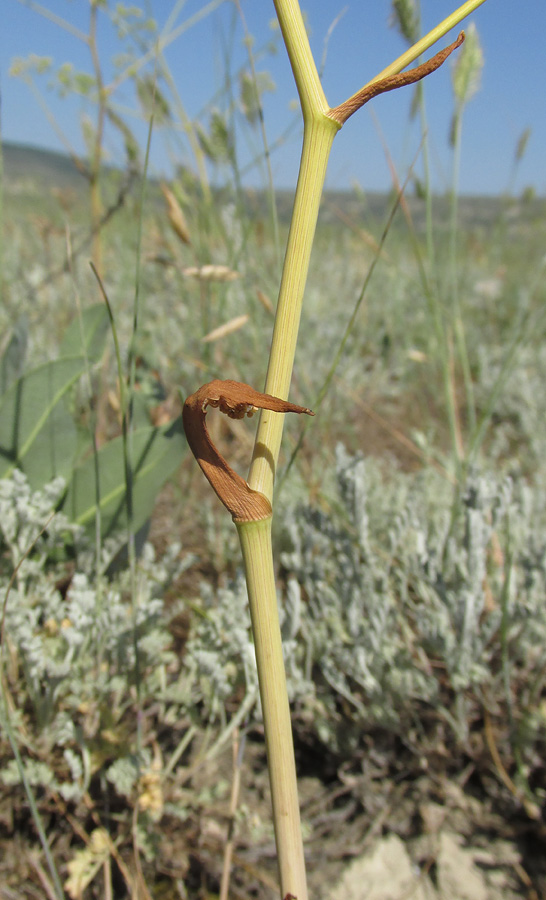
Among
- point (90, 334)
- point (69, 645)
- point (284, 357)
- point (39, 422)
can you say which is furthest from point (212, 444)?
point (90, 334)

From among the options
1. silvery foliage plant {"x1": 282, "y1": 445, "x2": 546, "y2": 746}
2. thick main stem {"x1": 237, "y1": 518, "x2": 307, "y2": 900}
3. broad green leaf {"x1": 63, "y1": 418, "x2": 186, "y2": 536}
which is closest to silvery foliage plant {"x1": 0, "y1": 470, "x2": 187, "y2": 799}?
broad green leaf {"x1": 63, "y1": 418, "x2": 186, "y2": 536}

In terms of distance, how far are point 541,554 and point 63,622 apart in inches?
30.5

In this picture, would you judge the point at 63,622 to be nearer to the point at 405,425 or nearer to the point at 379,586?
the point at 379,586

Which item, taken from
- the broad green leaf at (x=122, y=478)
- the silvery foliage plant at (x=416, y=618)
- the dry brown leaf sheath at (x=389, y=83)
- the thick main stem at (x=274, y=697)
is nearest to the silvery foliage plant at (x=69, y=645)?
the broad green leaf at (x=122, y=478)

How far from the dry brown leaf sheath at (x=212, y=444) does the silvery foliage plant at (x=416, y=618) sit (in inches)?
22.8

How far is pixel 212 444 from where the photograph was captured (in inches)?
13.4

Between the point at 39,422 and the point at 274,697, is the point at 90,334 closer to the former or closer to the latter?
the point at 39,422

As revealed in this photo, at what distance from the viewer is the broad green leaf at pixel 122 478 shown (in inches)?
37.0

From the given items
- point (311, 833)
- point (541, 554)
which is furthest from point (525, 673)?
point (311, 833)

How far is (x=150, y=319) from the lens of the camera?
2.93 meters

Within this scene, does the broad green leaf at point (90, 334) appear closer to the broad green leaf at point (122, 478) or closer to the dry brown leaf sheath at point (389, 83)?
the broad green leaf at point (122, 478)

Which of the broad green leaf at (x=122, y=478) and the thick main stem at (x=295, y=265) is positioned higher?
the thick main stem at (x=295, y=265)

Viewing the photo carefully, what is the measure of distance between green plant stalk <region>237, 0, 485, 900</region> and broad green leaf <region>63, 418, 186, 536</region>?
0.57m

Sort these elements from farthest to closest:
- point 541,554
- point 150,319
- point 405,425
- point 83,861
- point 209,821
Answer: point 150,319, point 405,425, point 541,554, point 209,821, point 83,861
